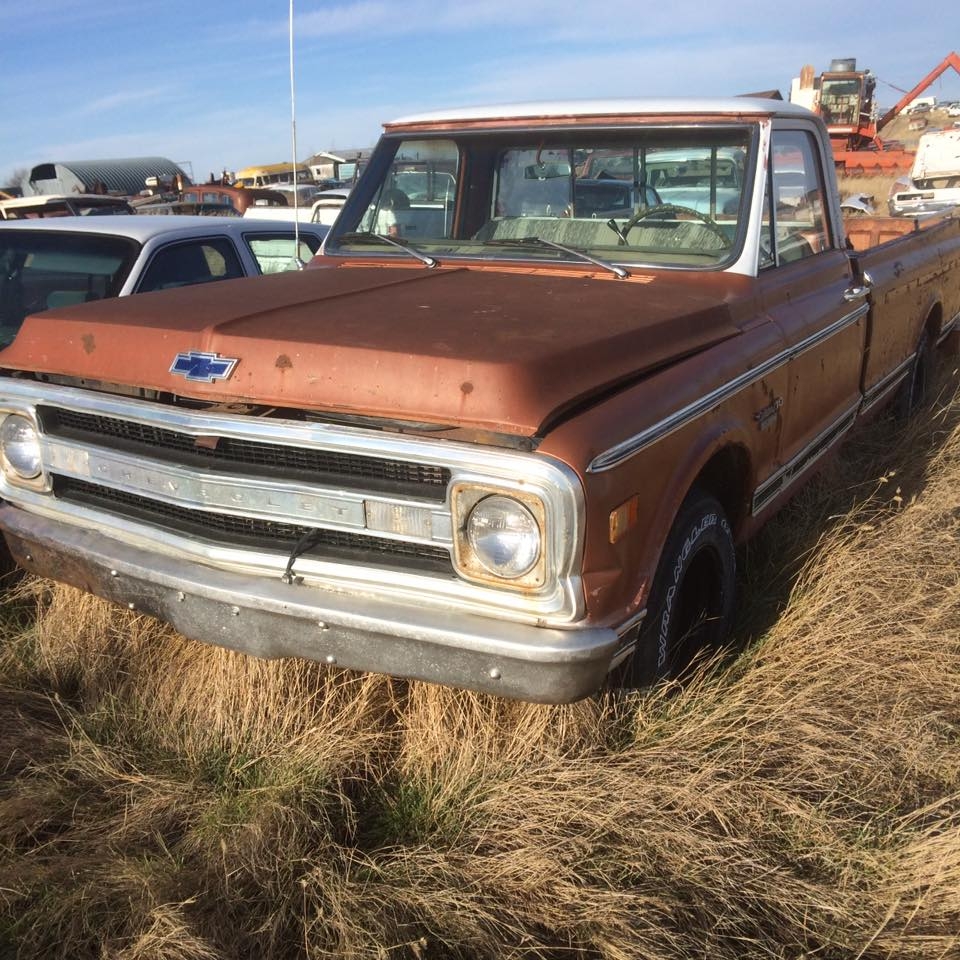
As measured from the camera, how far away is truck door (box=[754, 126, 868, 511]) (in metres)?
3.44

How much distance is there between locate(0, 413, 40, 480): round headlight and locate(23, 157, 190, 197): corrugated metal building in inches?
872

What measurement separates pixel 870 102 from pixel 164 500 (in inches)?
1255

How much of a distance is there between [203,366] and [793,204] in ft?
8.09

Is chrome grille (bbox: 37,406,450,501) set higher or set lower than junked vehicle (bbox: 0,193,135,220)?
lower

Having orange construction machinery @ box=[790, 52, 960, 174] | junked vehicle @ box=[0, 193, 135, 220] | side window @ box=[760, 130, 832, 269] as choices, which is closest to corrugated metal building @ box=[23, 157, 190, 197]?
junked vehicle @ box=[0, 193, 135, 220]

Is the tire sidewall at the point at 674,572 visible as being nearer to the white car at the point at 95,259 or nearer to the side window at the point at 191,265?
the white car at the point at 95,259

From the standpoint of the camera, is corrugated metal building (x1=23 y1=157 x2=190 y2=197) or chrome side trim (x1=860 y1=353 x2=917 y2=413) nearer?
chrome side trim (x1=860 y1=353 x2=917 y2=413)

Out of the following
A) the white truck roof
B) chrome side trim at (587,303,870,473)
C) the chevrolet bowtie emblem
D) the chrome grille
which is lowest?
the chrome grille

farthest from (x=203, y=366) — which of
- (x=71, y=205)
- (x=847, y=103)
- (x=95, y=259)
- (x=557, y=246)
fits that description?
(x=847, y=103)

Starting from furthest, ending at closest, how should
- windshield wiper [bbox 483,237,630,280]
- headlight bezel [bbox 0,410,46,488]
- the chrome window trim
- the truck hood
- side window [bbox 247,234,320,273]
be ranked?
side window [bbox 247,234,320,273], windshield wiper [bbox 483,237,630,280], headlight bezel [bbox 0,410,46,488], the truck hood, the chrome window trim

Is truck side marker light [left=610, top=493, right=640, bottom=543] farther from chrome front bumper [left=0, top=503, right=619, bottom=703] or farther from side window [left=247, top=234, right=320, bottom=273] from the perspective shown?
side window [left=247, top=234, right=320, bottom=273]

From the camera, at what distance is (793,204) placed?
12.3 feet

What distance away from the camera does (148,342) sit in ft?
8.59

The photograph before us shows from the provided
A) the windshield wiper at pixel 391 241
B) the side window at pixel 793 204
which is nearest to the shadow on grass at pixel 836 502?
the side window at pixel 793 204
